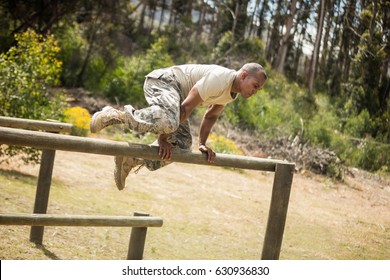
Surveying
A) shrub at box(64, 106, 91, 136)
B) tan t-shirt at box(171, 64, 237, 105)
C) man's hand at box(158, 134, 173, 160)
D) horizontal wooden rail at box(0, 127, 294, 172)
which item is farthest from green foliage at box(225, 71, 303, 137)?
man's hand at box(158, 134, 173, 160)

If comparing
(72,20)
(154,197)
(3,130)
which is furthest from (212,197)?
(72,20)

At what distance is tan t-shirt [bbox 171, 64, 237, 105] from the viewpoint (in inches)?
129

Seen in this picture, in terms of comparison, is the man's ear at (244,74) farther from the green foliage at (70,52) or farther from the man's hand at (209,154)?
the green foliage at (70,52)

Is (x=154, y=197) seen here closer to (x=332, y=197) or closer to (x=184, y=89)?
(x=332, y=197)

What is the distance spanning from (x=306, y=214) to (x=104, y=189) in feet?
10.5

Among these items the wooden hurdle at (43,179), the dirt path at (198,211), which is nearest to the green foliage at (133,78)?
the dirt path at (198,211)

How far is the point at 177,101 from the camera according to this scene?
343cm

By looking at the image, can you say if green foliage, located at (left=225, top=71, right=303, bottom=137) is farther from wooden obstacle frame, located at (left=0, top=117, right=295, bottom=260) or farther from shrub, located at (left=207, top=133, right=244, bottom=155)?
wooden obstacle frame, located at (left=0, top=117, right=295, bottom=260)

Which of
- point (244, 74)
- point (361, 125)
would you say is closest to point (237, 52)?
point (361, 125)

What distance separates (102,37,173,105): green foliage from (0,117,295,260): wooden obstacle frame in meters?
11.6

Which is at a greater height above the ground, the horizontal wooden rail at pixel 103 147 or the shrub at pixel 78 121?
the horizontal wooden rail at pixel 103 147

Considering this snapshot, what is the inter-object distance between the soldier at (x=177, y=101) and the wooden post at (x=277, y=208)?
1.78 feet

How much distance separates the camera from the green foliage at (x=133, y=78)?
49.1ft
